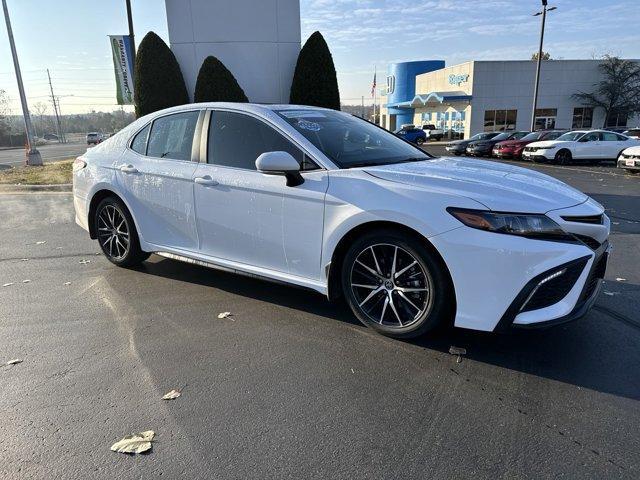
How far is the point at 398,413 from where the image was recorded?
2.69 metres

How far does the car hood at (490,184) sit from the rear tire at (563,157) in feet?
63.9

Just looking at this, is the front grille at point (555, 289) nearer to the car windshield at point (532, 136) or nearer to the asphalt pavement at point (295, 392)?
the asphalt pavement at point (295, 392)

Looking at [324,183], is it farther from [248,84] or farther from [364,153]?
[248,84]

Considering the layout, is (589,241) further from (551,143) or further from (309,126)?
(551,143)

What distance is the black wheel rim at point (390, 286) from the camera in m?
3.30

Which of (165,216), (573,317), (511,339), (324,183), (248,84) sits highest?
(248,84)

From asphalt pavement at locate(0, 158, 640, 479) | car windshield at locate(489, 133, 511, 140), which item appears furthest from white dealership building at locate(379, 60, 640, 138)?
asphalt pavement at locate(0, 158, 640, 479)

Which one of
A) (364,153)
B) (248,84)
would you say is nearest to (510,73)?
(248,84)

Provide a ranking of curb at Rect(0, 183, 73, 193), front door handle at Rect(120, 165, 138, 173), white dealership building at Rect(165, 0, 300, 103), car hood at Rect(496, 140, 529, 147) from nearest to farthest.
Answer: front door handle at Rect(120, 165, 138, 173), white dealership building at Rect(165, 0, 300, 103), curb at Rect(0, 183, 73, 193), car hood at Rect(496, 140, 529, 147)

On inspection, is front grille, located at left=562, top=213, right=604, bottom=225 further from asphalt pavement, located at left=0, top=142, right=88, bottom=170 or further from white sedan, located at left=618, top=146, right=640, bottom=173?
asphalt pavement, located at left=0, top=142, right=88, bottom=170

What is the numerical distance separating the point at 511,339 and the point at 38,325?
12.0ft

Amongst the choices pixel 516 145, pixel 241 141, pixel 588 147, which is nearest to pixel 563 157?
pixel 588 147

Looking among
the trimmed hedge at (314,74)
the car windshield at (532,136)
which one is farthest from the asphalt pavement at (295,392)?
the car windshield at (532,136)

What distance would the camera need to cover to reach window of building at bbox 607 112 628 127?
139 ft
